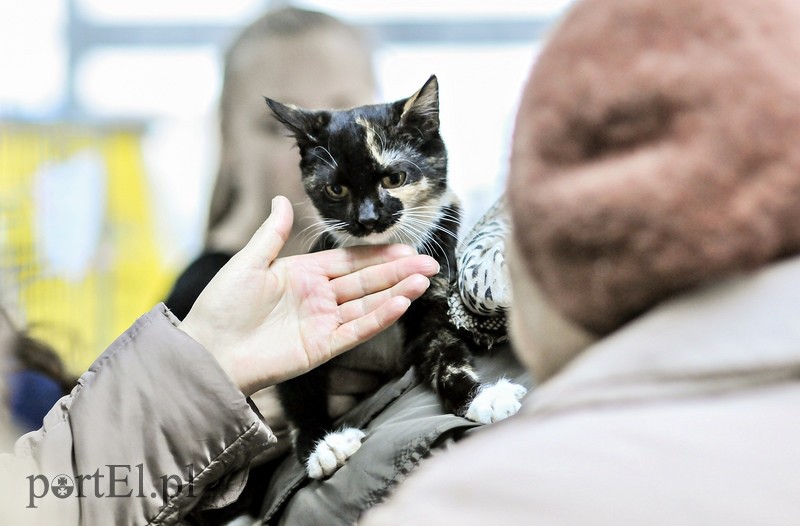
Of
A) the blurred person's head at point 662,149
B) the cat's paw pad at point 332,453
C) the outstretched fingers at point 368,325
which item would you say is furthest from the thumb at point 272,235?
the blurred person's head at point 662,149

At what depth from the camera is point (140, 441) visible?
0.64 m

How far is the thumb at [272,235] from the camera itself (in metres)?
0.75

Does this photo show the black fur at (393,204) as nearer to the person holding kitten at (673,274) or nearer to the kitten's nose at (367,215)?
the kitten's nose at (367,215)

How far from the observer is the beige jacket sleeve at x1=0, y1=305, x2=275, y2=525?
629mm

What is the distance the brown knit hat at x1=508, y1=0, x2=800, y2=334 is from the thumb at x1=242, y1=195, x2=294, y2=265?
0.41 m

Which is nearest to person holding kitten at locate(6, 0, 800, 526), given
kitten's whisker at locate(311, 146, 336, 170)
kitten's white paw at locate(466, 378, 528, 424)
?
kitten's white paw at locate(466, 378, 528, 424)

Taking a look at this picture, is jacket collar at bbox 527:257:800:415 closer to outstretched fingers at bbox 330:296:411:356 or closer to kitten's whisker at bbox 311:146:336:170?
outstretched fingers at bbox 330:296:411:356

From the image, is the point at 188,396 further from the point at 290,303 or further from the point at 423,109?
the point at 423,109

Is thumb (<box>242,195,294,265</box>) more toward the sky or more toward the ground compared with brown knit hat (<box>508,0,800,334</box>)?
more toward the ground

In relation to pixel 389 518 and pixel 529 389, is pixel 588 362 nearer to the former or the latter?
pixel 389 518

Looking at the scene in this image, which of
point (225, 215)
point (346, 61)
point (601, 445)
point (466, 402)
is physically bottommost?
point (466, 402)

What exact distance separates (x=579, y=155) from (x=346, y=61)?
0.42m

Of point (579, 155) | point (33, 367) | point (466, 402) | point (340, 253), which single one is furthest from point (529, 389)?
point (33, 367)

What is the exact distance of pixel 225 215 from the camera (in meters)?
0.82
